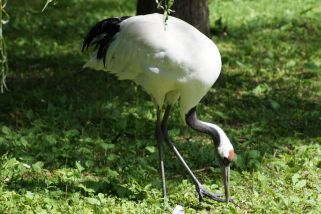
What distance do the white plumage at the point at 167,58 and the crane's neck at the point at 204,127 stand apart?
108 mm

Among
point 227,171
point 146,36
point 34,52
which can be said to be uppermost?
point 146,36

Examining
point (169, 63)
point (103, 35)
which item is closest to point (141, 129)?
point (103, 35)

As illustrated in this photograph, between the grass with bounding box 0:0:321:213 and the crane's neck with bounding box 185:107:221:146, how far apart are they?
1.50ft

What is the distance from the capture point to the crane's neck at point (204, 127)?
511cm

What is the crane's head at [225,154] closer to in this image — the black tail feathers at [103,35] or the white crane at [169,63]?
the white crane at [169,63]

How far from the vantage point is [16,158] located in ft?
18.3

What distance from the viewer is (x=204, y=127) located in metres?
5.26

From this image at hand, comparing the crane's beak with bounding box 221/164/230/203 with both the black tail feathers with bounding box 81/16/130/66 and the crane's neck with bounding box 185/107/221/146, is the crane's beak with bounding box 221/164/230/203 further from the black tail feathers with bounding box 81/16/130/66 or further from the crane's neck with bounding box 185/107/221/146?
the black tail feathers with bounding box 81/16/130/66

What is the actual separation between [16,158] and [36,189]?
693 millimetres

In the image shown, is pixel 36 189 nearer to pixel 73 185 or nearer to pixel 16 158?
pixel 73 185

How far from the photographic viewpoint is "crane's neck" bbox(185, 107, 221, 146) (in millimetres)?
5110

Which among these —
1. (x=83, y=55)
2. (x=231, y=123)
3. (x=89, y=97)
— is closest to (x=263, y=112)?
(x=231, y=123)

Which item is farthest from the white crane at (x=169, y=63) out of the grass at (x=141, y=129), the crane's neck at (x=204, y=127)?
the grass at (x=141, y=129)

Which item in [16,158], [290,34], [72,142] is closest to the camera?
[16,158]
